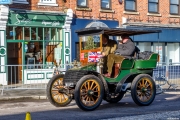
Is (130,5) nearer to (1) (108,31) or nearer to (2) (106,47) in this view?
(2) (106,47)

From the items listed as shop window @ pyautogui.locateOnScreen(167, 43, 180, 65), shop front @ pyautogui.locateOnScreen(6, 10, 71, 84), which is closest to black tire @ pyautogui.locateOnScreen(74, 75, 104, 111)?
shop front @ pyautogui.locateOnScreen(6, 10, 71, 84)

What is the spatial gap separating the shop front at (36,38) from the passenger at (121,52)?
7127 millimetres

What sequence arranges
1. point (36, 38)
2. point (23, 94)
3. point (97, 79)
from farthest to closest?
1. point (36, 38)
2. point (23, 94)
3. point (97, 79)

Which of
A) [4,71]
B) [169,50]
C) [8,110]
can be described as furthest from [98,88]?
[169,50]

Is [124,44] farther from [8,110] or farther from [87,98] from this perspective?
[8,110]

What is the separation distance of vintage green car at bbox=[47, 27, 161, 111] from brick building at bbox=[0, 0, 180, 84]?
538 centimetres

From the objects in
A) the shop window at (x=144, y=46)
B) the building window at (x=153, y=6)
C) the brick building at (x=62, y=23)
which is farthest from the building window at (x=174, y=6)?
the shop window at (x=144, y=46)

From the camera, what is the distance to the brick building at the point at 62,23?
778 inches

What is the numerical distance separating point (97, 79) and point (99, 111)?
839mm

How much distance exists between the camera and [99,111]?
1070 centimetres

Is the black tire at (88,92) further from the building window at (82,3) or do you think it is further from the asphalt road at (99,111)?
the building window at (82,3)

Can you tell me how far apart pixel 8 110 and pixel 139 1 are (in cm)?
1471

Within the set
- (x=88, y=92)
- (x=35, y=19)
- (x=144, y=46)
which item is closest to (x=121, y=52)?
(x=88, y=92)

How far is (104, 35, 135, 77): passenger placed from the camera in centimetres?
1127
